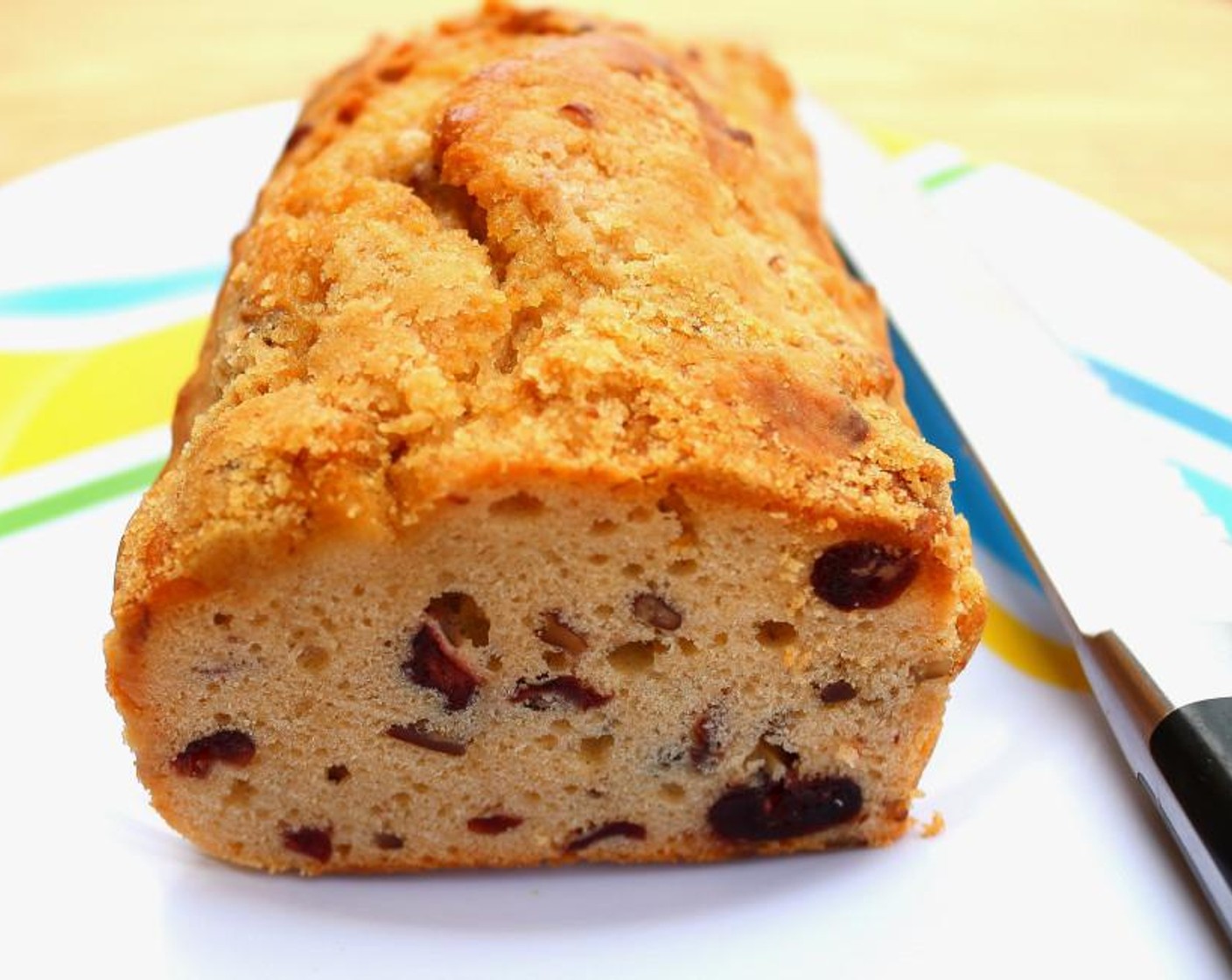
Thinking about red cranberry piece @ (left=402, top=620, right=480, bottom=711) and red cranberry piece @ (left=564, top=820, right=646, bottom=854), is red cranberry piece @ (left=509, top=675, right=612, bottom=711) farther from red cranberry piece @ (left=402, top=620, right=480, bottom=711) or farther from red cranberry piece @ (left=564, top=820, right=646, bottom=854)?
red cranberry piece @ (left=564, top=820, right=646, bottom=854)

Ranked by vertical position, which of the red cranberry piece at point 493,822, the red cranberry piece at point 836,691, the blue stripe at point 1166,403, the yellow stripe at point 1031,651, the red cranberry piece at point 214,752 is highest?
the red cranberry piece at point 214,752

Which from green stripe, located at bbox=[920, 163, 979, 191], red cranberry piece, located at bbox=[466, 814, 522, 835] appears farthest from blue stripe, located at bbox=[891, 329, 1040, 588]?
red cranberry piece, located at bbox=[466, 814, 522, 835]

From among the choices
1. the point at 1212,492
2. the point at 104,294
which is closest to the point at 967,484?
the point at 1212,492

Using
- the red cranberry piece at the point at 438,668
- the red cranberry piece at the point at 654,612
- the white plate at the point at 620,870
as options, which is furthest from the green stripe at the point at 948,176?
the red cranberry piece at the point at 438,668

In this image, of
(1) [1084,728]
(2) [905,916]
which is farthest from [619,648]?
(1) [1084,728]

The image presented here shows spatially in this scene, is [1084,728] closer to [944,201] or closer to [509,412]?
[509,412]

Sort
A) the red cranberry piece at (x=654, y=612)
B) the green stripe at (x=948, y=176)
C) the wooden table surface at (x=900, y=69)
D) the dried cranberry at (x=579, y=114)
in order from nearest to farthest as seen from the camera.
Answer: the red cranberry piece at (x=654, y=612) → the dried cranberry at (x=579, y=114) → the green stripe at (x=948, y=176) → the wooden table surface at (x=900, y=69)

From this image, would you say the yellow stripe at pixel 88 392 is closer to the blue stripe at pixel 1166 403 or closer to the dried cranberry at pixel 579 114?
the dried cranberry at pixel 579 114
